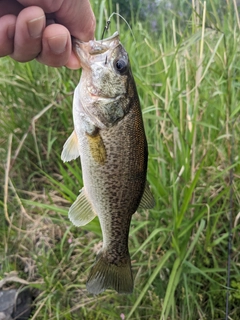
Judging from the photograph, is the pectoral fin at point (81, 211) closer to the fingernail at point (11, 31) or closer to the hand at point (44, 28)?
the hand at point (44, 28)

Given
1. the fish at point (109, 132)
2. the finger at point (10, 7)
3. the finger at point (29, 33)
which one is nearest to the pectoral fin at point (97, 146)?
the fish at point (109, 132)

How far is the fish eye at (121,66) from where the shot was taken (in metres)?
1.27

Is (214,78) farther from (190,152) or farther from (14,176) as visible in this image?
(14,176)

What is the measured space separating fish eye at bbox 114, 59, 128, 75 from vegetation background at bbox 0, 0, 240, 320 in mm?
453

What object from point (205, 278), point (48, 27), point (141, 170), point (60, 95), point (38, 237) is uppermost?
point (48, 27)

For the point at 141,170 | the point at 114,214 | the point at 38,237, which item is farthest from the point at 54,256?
the point at 141,170

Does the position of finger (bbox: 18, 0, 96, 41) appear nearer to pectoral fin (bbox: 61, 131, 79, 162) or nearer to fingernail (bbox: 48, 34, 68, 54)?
fingernail (bbox: 48, 34, 68, 54)

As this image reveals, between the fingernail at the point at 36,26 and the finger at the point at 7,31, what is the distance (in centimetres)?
11

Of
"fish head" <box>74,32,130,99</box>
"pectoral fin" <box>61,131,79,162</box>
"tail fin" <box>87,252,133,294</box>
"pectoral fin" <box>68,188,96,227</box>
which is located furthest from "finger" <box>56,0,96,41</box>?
"tail fin" <box>87,252,133,294</box>

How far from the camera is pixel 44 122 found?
2.62 metres

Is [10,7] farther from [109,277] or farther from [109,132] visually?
[109,277]

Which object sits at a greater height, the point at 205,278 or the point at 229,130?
the point at 229,130

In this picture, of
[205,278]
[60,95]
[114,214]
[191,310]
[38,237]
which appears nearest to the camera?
[114,214]

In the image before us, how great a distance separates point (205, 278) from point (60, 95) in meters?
1.53
